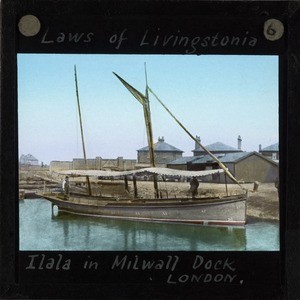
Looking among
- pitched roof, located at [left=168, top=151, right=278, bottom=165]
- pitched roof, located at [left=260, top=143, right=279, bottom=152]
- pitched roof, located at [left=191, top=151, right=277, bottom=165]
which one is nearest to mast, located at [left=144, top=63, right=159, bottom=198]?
pitched roof, located at [left=168, top=151, right=278, bottom=165]

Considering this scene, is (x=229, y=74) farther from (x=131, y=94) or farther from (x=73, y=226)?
(x=73, y=226)

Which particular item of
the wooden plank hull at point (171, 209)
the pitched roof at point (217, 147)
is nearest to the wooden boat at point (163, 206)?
the wooden plank hull at point (171, 209)

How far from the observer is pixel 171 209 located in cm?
256

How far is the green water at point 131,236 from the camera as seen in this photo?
2521 mm

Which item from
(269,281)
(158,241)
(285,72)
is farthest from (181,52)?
(269,281)

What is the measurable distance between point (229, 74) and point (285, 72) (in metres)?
0.27

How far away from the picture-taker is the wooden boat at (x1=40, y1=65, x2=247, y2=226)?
2.57m

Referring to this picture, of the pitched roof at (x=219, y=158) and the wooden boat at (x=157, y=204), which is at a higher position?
the pitched roof at (x=219, y=158)

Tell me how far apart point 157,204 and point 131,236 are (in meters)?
0.21

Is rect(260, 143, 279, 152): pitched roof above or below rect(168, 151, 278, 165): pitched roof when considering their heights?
above

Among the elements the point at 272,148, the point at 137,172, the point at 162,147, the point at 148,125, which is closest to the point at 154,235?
the point at 137,172

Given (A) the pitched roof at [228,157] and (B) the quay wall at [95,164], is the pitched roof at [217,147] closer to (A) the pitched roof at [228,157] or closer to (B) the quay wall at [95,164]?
(A) the pitched roof at [228,157]

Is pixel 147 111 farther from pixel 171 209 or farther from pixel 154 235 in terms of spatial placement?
Result: pixel 154 235

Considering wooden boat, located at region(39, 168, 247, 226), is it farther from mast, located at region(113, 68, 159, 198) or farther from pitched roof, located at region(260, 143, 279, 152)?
pitched roof, located at region(260, 143, 279, 152)
